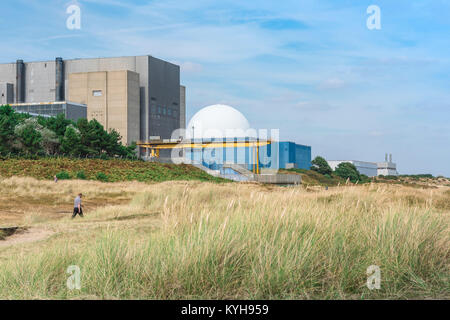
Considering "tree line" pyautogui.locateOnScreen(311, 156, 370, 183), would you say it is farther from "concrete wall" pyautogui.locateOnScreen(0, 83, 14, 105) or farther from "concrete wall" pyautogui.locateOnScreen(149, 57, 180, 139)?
"concrete wall" pyautogui.locateOnScreen(0, 83, 14, 105)

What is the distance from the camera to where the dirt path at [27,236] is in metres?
14.9

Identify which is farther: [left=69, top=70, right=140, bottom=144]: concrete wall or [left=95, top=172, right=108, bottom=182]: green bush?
[left=69, top=70, right=140, bottom=144]: concrete wall

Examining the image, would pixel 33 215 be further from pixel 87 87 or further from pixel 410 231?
pixel 87 87

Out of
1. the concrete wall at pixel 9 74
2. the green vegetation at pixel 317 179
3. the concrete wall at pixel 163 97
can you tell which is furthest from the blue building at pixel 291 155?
the concrete wall at pixel 9 74

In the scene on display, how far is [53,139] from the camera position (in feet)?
212

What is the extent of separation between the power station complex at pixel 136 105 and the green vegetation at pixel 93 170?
22692 mm

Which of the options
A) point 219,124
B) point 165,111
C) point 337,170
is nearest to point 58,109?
point 165,111

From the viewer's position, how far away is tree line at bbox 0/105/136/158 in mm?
58312

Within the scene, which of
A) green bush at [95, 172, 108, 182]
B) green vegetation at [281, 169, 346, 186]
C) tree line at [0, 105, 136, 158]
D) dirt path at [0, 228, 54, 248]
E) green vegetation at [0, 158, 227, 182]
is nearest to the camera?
dirt path at [0, 228, 54, 248]

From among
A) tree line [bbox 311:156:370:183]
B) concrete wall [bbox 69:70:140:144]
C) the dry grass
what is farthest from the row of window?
the dry grass

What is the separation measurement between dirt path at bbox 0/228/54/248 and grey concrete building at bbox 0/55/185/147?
95.7 meters

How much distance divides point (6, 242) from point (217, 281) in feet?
35.1

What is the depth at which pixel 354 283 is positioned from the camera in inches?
276
